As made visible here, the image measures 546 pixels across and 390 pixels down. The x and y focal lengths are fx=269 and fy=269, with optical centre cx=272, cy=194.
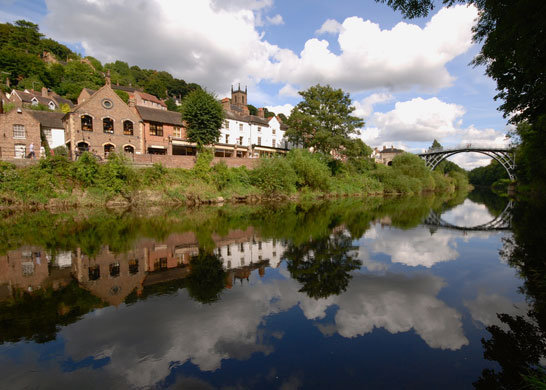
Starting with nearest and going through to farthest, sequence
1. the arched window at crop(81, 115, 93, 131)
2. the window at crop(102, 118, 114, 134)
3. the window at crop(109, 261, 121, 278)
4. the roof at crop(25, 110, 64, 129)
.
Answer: the window at crop(109, 261, 121, 278), the arched window at crop(81, 115, 93, 131), the window at crop(102, 118, 114, 134), the roof at crop(25, 110, 64, 129)

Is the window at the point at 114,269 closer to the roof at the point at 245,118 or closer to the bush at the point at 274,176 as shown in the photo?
the bush at the point at 274,176

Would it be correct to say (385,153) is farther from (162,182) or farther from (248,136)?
(162,182)

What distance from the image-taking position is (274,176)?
106ft

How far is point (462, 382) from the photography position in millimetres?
4309

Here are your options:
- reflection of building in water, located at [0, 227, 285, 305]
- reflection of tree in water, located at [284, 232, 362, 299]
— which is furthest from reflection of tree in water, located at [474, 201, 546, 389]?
reflection of building in water, located at [0, 227, 285, 305]

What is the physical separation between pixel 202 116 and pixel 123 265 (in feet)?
78.7

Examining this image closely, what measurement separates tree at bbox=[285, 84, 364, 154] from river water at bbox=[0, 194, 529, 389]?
28.6m

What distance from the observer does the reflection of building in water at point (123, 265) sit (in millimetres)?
7766

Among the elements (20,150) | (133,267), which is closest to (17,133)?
(20,150)

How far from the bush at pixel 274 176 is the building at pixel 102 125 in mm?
17339

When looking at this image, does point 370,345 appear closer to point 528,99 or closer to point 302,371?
point 302,371

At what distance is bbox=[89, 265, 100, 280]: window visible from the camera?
27.2 feet

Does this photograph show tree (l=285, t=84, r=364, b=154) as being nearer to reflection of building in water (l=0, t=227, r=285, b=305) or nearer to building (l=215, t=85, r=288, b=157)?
building (l=215, t=85, r=288, b=157)

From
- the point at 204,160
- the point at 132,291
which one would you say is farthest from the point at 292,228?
the point at 204,160
